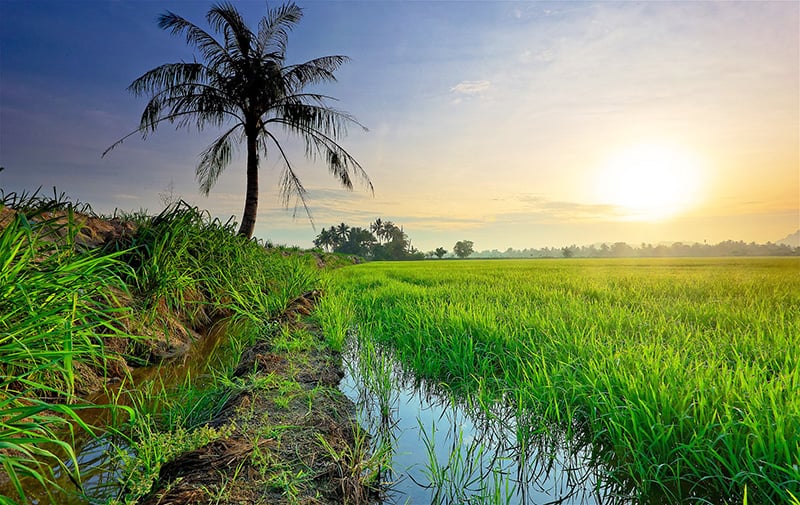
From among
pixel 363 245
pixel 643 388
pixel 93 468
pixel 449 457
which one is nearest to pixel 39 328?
pixel 93 468

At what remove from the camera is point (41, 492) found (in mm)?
1667

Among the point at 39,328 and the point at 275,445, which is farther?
the point at 39,328

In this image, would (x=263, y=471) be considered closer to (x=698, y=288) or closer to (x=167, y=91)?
(x=698, y=288)

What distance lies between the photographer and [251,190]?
38.7ft

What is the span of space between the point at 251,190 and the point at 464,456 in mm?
11592

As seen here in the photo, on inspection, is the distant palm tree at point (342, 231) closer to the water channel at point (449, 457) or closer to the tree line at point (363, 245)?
the tree line at point (363, 245)

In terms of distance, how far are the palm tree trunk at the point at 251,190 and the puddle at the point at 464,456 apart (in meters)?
9.96

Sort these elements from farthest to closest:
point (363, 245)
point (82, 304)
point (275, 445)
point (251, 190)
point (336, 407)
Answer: point (363, 245) → point (251, 190) → point (82, 304) → point (336, 407) → point (275, 445)

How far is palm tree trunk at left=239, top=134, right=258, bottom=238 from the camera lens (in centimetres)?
1164

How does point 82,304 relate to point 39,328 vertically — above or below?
above

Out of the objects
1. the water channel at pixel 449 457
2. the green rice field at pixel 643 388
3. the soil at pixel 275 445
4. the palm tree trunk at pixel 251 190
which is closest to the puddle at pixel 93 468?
the water channel at pixel 449 457

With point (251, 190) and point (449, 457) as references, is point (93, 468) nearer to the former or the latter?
point (449, 457)

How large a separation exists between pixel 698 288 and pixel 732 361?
21.2 feet

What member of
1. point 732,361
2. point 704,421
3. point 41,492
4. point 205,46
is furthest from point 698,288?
point 205,46
